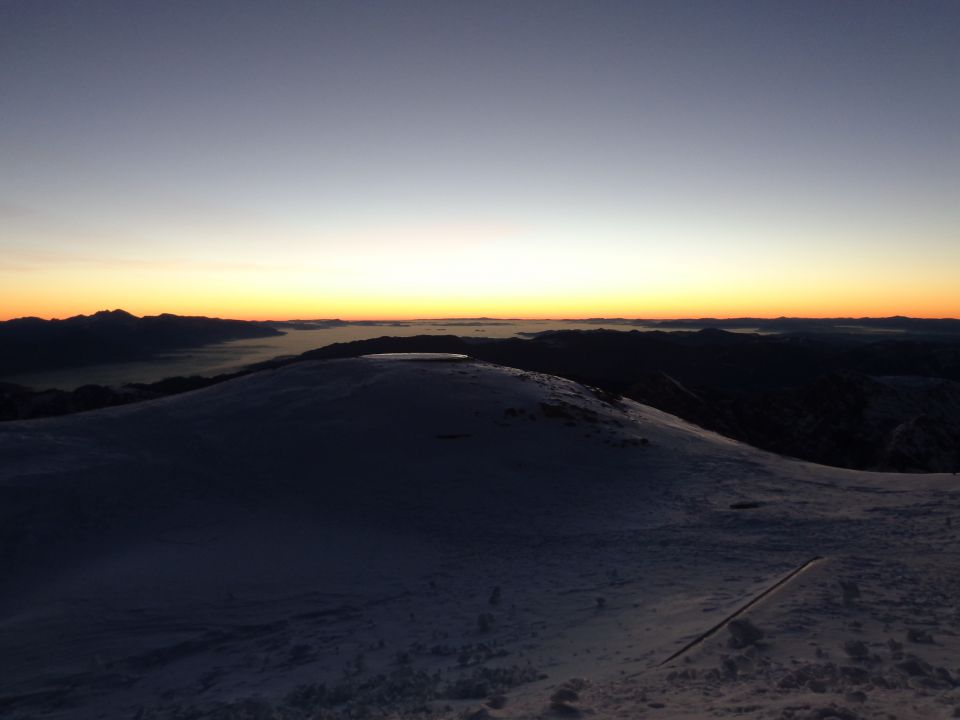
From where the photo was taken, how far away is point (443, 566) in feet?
35.1

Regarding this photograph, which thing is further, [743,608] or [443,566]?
[443,566]

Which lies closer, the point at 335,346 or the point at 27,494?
the point at 27,494

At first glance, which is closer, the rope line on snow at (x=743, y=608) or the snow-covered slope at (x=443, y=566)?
the snow-covered slope at (x=443, y=566)

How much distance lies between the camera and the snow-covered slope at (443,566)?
5.89 m

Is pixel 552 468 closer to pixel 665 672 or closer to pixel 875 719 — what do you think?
pixel 665 672

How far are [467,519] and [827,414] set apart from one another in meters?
57.0

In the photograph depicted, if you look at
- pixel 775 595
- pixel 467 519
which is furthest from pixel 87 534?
pixel 775 595

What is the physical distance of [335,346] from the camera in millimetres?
141250

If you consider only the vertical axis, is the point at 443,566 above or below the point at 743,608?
below

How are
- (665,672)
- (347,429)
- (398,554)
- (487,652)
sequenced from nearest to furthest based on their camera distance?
1. (665,672)
2. (487,652)
3. (398,554)
4. (347,429)

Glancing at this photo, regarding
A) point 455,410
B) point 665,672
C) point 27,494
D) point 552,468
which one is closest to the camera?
point 665,672

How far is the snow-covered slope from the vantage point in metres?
5.89

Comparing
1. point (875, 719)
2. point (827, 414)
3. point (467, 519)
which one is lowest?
point (827, 414)

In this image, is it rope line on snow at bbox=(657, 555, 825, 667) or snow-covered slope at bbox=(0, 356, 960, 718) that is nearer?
snow-covered slope at bbox=(0, 356, 960, 718)
